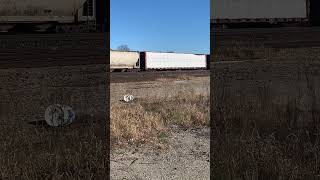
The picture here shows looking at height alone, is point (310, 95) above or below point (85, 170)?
above

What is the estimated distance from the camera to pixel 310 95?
746cm

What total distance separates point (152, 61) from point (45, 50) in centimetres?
3212

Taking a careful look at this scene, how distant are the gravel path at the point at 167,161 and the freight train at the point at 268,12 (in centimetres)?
1062

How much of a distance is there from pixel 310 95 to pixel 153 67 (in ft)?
134

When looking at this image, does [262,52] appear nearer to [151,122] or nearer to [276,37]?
[276,37]

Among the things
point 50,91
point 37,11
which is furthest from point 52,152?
point 37,11

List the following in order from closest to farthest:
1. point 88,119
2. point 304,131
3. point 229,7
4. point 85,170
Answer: point 85,170 → point 304,131 → point 88,119 → point 229,7

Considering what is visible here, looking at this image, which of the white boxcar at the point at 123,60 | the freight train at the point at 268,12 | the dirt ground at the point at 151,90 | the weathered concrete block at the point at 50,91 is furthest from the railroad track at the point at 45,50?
the white boxcar at the point at 123,60

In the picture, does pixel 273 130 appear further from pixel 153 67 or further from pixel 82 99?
pixel 153 67

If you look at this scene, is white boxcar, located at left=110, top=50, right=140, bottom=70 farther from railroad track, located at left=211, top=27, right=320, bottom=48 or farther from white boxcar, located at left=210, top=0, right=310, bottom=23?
railroad track, located at left=211, top=27, right=320, bottom=48

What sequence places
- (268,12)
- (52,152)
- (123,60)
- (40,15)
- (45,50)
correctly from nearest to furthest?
(52,152), (40,15), (45,50), (268,12), (123,60)

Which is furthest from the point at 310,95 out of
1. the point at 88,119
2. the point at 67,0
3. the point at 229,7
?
the point at 229,7

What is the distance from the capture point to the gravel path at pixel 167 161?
4.82 metres

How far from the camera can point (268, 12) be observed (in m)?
17.5
